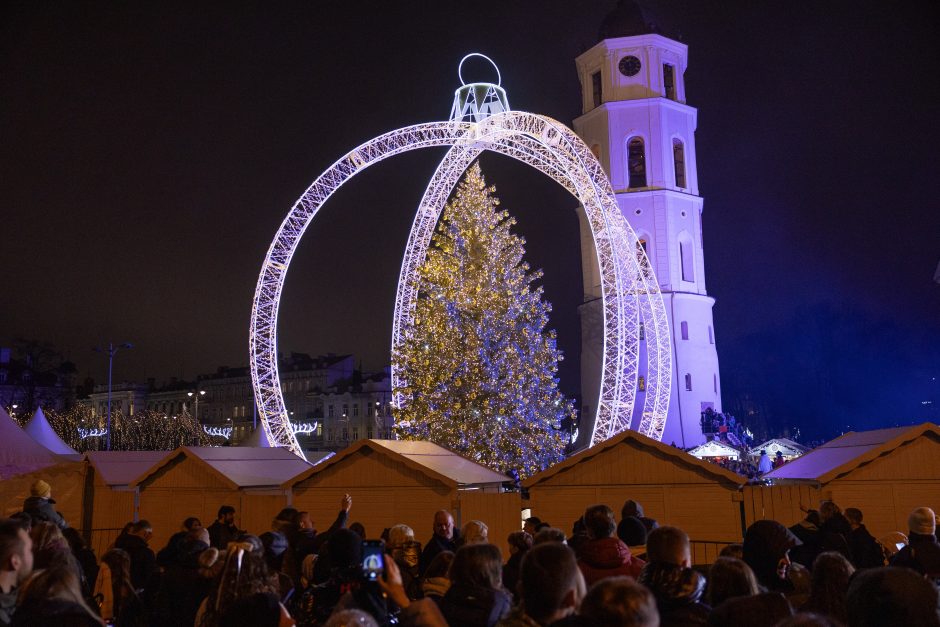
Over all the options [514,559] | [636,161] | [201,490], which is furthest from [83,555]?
[636,161]

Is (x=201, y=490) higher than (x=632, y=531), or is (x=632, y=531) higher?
(x=201, y=490)

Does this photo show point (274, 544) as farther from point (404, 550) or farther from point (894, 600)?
point (894, 600)

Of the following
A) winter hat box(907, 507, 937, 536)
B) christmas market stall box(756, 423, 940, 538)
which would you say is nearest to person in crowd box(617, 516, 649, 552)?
→ winter hat box(907, 507, 937, 536)

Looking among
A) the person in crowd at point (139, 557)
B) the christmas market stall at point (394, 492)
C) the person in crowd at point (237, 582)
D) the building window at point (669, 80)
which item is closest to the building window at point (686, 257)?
the building window at point (669, 80)

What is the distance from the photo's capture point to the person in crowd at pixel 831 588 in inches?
216

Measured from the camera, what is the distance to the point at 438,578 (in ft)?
22.4

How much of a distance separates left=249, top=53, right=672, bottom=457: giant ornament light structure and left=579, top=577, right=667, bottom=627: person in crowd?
26941 mm

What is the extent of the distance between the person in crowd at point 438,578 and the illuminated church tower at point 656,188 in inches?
1799

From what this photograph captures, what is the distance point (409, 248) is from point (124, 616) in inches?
1140

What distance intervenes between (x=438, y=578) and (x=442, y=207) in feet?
97.8

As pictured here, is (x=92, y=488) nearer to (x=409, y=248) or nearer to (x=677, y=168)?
(x=409, y=248)

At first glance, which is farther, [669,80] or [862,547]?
[669,80]

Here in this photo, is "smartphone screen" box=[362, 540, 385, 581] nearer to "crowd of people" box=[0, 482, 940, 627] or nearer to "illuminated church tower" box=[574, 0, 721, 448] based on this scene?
"crowd of people" box=[0, 482, 940, 627]

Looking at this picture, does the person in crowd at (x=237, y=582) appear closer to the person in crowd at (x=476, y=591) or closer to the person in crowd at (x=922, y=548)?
the person in crowd at (x=476, y=591)
